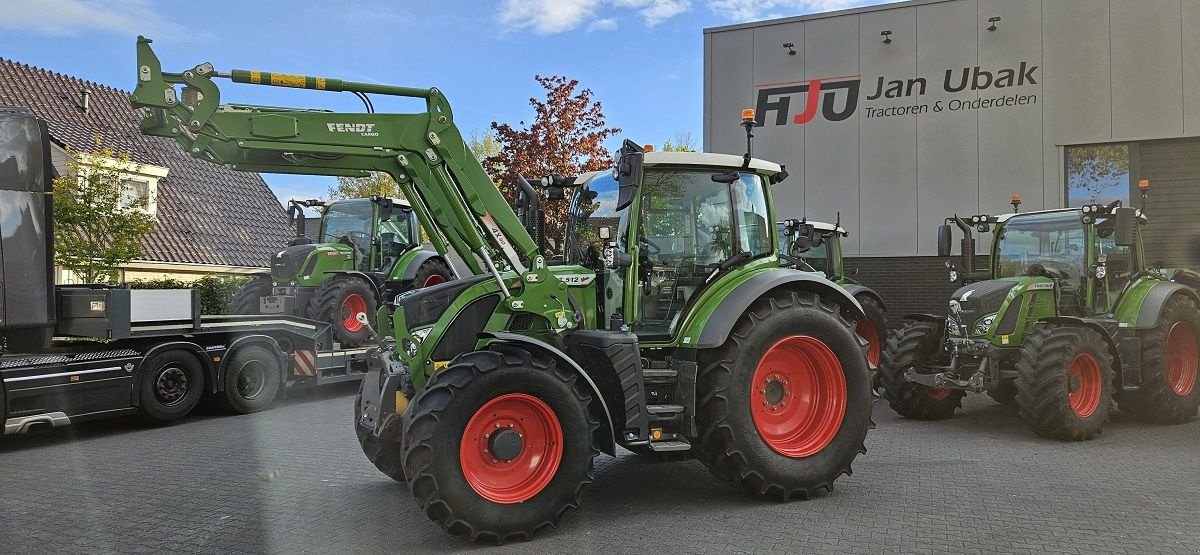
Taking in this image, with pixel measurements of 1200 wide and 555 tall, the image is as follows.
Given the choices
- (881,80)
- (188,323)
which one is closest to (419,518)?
(188,323)

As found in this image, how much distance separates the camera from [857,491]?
233 inches

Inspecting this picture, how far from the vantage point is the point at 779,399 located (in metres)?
5.92

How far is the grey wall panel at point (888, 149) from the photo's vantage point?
15.1 metres

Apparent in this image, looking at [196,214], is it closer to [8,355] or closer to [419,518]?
[8,355]

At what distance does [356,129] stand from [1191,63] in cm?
1411

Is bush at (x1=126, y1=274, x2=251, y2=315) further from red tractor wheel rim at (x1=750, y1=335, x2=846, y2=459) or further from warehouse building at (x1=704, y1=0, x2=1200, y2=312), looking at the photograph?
red tractor wheel rim at (x1=750, y1=335, x2=846, y2=459)

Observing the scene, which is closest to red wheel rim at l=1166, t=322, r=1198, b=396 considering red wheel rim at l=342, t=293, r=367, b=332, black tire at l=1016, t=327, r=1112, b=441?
black tire at l=1016, t=327, r=1112, b=441

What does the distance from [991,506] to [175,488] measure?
233 inches

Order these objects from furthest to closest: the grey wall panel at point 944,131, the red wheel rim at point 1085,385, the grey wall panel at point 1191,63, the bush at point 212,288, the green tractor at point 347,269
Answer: the bush at point 212,288 → the grey wall panel at point 944,131 → the grey wall panel at point 1191,63 → the green tractor at point 347,269 → the red wheel rim at point 1085,385

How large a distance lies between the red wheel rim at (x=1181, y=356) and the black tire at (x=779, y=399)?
5.51 meters

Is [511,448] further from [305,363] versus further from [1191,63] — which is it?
[1191,63]

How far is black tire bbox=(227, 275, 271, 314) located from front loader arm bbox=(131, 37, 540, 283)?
7167 mm

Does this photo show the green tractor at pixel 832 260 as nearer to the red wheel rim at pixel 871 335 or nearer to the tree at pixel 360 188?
the red wheel rim at pixel 871 335

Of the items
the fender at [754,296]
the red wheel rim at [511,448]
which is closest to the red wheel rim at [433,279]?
the fender at [754,296]
